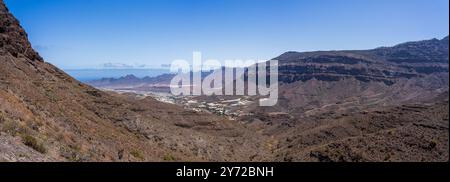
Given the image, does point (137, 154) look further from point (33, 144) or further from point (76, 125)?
point (33, 144)

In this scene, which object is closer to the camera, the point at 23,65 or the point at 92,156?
the point at 92,156

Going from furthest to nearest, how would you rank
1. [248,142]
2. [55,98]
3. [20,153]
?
[248,142] → [55,98] → [20,153]

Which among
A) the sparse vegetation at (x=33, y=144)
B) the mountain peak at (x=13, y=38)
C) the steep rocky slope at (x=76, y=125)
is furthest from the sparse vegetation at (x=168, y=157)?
the mountain peak at (x=13, y=38)

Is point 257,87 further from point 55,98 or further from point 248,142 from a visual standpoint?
point 55,98

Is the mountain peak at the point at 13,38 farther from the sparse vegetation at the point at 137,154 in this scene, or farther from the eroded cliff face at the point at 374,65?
the eroded cliff face at the point at 374,65

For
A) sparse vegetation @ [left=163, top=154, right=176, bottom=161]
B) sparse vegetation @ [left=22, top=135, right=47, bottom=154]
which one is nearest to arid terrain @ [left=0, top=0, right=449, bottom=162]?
sparse vegetation @ [left=22, top=135, right=47, bottom=154]

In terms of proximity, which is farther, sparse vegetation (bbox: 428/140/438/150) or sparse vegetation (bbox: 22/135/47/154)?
sparse vegetation (bbox: 428/140/438/150)

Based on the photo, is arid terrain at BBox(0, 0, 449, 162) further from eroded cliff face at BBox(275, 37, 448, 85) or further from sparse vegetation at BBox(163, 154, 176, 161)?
eroded cliff face at BBox(275, 37, 448, 85)

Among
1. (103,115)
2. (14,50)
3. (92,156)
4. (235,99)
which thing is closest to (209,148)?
(103,115)
